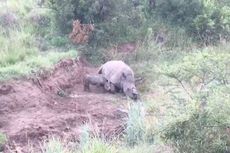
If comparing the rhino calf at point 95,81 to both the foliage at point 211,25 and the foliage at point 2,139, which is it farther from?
the foliage at point 211,25

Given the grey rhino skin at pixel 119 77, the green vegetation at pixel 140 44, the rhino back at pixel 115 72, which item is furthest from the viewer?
the rhino back at pixel 115 72

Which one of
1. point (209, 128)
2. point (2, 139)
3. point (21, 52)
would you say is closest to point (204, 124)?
point (209, 128)

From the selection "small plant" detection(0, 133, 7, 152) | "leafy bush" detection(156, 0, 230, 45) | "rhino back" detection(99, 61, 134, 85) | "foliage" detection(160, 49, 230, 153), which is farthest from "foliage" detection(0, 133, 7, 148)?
"leafy bush" detection(156, 0, 230, 45)

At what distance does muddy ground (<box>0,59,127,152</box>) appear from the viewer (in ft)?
27.2

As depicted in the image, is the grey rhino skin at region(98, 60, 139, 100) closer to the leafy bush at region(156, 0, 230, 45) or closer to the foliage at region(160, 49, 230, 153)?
the leafy bush at region(156, 0, 230, 45)

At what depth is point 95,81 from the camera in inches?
440

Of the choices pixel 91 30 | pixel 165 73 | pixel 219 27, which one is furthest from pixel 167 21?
pixel 165 73

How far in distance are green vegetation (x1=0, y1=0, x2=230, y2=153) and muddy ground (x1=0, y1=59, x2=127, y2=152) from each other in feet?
1.10

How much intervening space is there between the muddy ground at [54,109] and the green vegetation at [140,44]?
1.10 ft

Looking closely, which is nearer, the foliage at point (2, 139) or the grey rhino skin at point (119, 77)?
the foliage at point (2, 139)

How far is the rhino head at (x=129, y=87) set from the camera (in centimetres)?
1048

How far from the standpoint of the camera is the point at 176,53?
42.2 ft

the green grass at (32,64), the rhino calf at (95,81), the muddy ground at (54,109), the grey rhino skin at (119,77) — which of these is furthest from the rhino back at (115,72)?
the green grass at (32,64)

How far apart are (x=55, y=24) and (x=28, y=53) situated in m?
1.73
